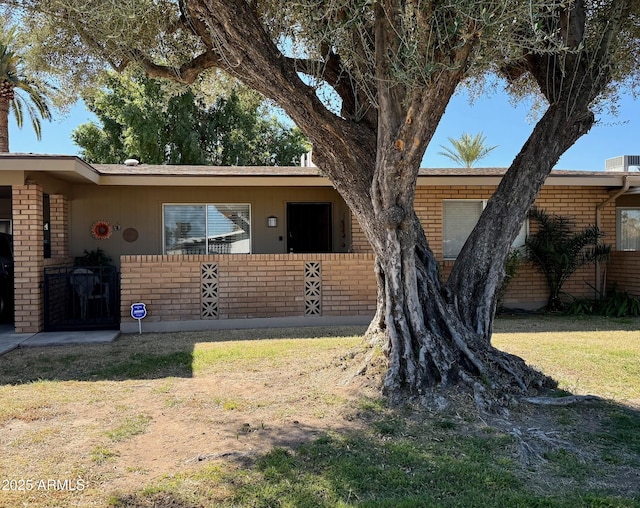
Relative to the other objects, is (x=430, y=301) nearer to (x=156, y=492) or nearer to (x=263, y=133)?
(x=156, y=492)

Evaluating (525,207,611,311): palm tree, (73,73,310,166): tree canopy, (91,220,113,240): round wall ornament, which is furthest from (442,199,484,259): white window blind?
(73,73,310,166): tree canopy

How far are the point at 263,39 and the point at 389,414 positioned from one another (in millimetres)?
3663

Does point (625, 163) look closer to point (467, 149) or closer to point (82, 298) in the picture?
point (467, 149)

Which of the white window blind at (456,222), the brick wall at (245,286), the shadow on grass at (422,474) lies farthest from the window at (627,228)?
the shadow on grass at (422,474)

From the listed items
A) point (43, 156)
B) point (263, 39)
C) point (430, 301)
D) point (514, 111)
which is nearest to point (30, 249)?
point (43, 156)

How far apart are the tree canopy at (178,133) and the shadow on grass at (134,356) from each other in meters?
15.1

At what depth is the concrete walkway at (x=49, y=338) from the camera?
8078mm

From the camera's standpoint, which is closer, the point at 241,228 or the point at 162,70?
the point at 162,70

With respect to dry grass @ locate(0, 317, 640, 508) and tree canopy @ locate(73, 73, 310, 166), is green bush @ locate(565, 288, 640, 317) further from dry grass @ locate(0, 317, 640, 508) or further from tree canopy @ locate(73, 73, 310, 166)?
tree canopy @ locate(73, 73, 310, 166)

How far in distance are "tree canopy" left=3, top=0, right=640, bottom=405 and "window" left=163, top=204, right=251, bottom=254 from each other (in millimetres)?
5498

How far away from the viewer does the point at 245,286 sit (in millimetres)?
9914

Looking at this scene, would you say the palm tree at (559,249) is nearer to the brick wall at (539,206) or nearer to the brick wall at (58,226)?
the brick wall at (539,206)

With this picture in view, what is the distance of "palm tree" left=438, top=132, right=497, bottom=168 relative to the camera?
25609 millimetres

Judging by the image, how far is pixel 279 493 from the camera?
3.28m
